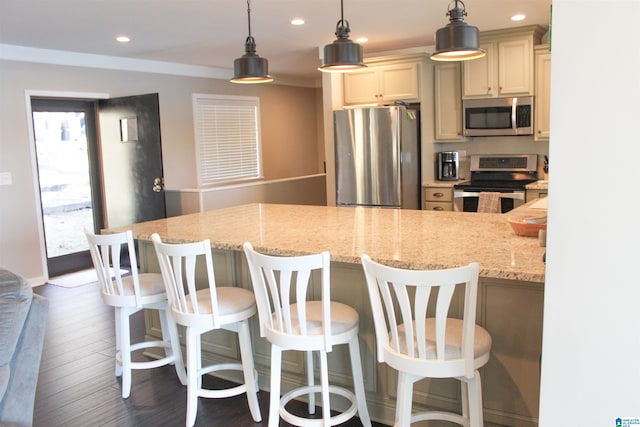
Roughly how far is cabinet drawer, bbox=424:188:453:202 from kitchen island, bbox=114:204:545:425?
2.26m

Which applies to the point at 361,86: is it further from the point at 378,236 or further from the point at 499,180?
the point at 378,236

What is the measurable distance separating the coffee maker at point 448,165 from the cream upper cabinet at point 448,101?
197 millimetres

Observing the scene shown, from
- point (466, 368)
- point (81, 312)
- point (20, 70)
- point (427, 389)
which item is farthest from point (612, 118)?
point (20, 70)

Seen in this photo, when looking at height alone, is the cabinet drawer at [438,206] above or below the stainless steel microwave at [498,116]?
below

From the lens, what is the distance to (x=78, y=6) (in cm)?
383

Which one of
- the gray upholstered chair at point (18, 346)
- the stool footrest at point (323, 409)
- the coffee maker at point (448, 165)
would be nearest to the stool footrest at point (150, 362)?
the gray upholstered chair at point (18, 346)

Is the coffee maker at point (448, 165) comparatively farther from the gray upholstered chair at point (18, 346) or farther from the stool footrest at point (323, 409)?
the gray upholstered chair at point (18, 346)

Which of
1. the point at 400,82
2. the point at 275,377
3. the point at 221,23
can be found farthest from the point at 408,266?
the point at 400,82

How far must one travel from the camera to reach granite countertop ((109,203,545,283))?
2123 millimetres

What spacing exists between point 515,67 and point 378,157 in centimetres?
154

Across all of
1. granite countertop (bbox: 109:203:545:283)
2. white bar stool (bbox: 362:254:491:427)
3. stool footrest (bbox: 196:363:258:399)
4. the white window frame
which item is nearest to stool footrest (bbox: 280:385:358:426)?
stool footrest (bbox: 196:363:258:399)

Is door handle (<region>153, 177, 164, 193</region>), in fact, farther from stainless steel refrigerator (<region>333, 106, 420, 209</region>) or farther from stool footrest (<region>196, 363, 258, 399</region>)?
stool footrest (<region>196, 363, 258, 399</region>)

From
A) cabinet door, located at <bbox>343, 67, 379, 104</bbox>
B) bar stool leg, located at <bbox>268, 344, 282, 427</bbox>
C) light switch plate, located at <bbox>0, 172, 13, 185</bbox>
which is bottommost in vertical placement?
bar stool leg, located at <bbox>268, 344, 282, 427</bbox>

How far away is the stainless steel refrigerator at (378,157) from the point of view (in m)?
5.34
